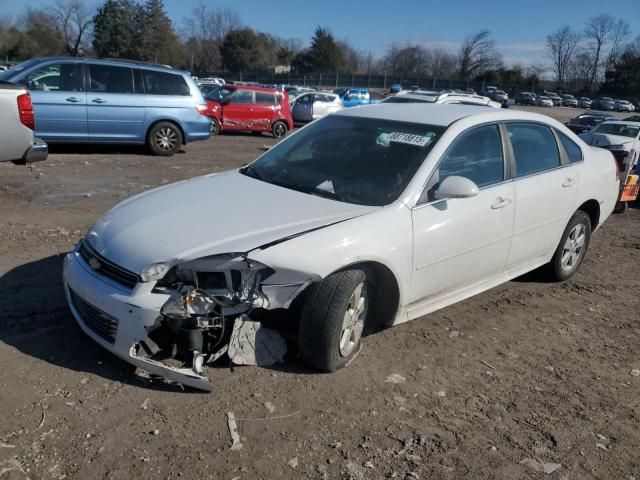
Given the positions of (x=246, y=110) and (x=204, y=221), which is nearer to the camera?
(x=204, y=221)

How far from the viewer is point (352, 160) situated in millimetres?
4188

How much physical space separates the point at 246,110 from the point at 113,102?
8.23m

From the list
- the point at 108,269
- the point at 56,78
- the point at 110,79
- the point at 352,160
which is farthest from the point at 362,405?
the point at 110,79

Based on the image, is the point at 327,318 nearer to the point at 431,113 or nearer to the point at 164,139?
the point at 431,113

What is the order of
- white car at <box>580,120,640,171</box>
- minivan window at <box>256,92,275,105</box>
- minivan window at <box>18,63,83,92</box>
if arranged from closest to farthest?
1. white car at <box>580,120,640,171</box>
2. minivan window at <box>18,63,83,92</box>
3. minivan window at <box>256,92,275,105</box>

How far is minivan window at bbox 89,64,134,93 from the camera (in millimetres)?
10391

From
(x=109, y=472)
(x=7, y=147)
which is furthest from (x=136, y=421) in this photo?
(x=7, y=147)

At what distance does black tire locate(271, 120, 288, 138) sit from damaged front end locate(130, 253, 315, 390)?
53.1 feet

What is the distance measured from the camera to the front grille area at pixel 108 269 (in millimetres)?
3133

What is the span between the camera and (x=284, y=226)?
3371 mm

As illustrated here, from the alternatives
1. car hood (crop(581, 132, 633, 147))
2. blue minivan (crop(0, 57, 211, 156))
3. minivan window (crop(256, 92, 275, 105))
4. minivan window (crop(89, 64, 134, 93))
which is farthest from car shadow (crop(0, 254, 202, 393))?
minivan window (crop(256, 92, 275, 105))

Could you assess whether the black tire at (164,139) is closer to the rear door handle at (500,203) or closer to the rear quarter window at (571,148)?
A: the rear quarter window at (571,148)

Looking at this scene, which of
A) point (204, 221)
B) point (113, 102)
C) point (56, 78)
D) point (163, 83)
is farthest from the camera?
point (163, 83)

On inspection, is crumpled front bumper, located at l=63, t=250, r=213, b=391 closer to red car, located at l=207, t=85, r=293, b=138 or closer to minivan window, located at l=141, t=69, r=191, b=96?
minivan window, located at l=141, t=69, r=191, b=96
